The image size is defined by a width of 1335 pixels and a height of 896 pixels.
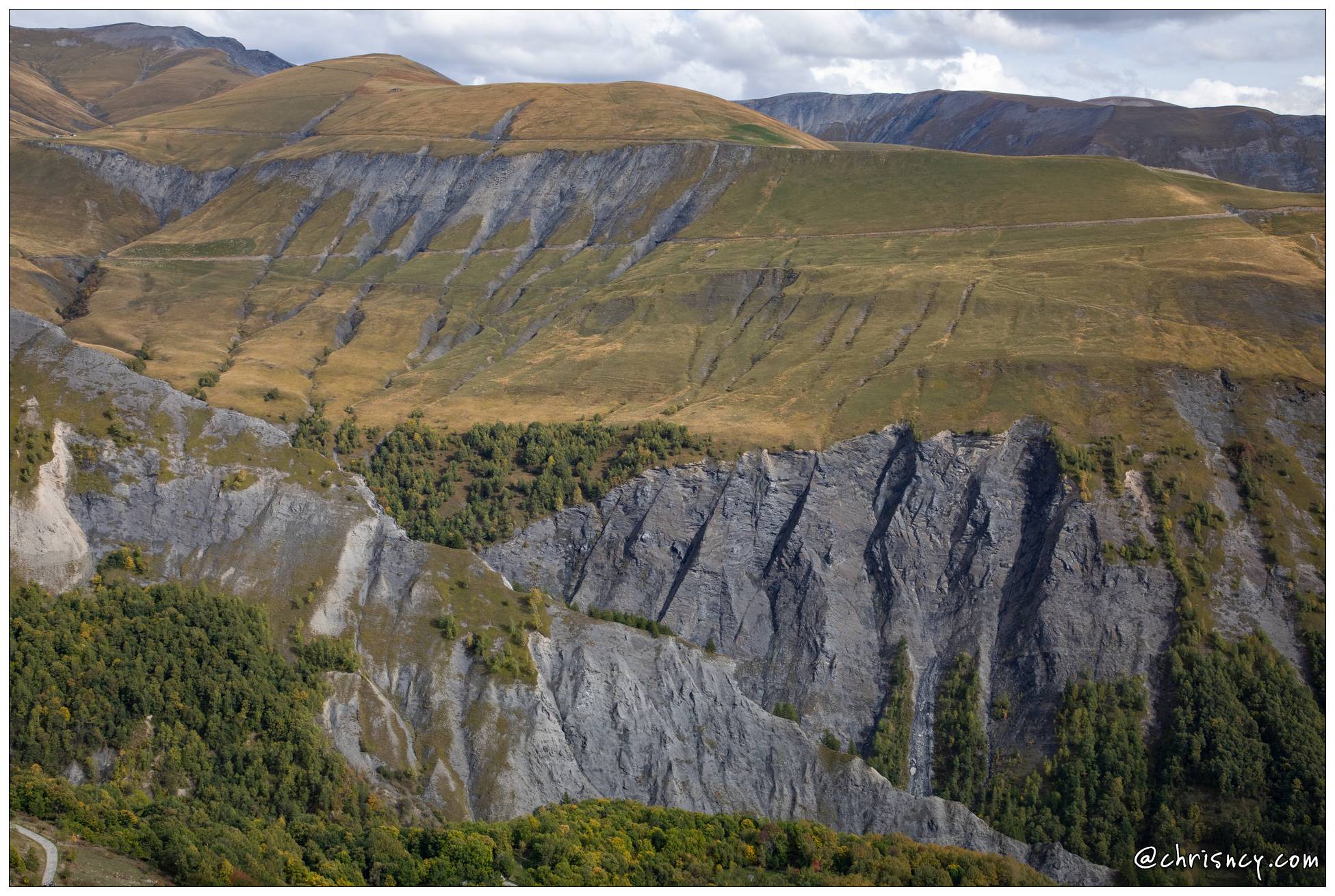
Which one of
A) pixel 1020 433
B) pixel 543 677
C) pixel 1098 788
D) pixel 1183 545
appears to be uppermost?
pixel 1020 433

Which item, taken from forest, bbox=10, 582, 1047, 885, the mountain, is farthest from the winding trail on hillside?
forest, bbox=10, 582, 1047, 885

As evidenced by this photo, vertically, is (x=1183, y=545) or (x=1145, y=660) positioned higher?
(x=1183, y=545)

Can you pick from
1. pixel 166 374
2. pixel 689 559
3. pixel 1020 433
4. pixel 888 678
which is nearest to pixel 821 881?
pixel 888 678

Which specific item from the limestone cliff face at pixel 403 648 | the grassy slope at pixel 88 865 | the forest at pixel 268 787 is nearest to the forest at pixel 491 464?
the limestone cliff face at pixel 403 648

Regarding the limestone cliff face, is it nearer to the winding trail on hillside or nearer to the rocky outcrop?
the rocky outcrop

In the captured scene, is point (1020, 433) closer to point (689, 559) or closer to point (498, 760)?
point (689, 559)

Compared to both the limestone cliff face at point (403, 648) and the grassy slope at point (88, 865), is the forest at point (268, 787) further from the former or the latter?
the limestone cliff face at point (403, 648)

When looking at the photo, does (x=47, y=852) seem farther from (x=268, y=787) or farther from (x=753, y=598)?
(x=753, y=598)
